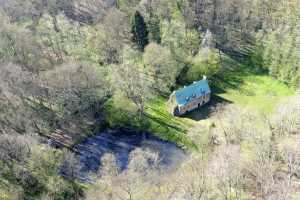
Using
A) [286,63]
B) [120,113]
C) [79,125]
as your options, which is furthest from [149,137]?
[286,63]

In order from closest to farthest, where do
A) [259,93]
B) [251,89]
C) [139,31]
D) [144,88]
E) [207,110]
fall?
[144,88]
[207,110]
[259,93]
[251,89]
[139,31]

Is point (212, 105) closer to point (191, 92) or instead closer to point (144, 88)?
point (191, 92)

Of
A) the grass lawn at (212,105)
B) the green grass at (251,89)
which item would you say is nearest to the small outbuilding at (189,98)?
the grass lawn at (212,105)

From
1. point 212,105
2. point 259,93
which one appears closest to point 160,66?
point 212,105

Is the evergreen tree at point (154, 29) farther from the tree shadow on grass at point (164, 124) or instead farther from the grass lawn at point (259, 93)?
the tree shadow on grass at point (164, 124)

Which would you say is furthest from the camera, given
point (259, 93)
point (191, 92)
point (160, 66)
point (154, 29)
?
point (154, 29)

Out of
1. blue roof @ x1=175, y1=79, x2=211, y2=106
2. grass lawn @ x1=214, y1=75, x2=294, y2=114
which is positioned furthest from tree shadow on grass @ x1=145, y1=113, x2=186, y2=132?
grass lawn @ x1=214, y1=75, x2=294, y2=114
